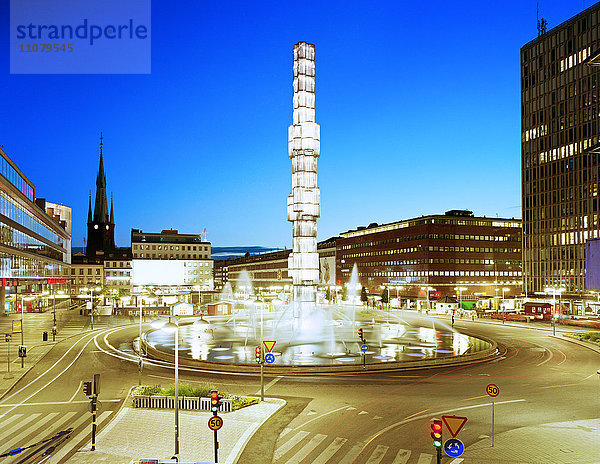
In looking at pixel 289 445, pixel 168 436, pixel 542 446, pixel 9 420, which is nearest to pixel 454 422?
pixel 542 446

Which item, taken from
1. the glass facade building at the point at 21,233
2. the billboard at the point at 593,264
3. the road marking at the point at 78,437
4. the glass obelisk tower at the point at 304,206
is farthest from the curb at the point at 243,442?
the glass facade building at the point at 21,233

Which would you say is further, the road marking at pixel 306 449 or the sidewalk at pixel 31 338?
the sidewalk at pixel 31 338

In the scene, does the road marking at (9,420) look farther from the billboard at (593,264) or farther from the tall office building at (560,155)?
the tall office building at (560,155)

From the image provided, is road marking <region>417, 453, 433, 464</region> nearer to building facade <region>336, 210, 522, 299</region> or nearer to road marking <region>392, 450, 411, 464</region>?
road marking <region>392, 450, 411, 464</region>

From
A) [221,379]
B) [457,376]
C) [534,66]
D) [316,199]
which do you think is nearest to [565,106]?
[534,66]

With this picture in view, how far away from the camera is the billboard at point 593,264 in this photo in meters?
37.3

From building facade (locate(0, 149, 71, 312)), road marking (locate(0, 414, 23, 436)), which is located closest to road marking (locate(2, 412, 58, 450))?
road marking (locate(0, 414, 23, 436))

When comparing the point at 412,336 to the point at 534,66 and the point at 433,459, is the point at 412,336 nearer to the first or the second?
the point at 433,459

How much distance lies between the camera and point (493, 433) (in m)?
21.0

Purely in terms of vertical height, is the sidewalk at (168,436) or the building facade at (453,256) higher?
the building facade at (453,256)

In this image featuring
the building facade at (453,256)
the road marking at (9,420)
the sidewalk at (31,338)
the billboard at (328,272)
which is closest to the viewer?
the road marking at (9,420)

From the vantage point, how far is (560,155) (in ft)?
381

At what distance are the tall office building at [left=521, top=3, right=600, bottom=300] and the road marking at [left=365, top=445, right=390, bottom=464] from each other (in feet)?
325

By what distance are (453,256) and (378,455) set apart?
124 m
